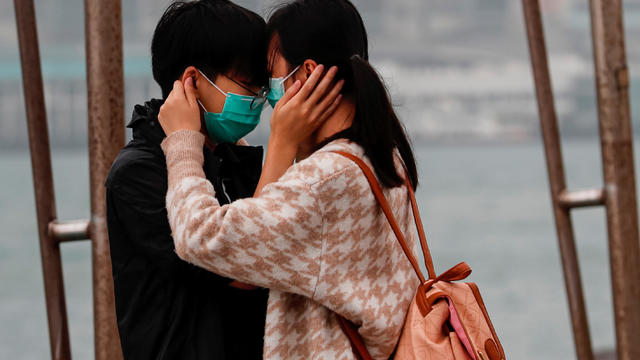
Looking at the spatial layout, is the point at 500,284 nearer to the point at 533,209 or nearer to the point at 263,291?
the point at 533,209

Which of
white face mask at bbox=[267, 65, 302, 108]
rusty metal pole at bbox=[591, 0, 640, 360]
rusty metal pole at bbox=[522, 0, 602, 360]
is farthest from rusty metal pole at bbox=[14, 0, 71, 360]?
rusty metal pole at bbox=[591, 0, 640, 360]

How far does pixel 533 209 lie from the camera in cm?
4966

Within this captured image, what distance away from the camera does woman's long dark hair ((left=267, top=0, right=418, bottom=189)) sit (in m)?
1.56

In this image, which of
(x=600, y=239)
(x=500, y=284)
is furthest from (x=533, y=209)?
(x=500, y=284)

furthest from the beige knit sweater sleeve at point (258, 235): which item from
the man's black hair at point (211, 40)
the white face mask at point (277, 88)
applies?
the man's black hair at point (211, 40)

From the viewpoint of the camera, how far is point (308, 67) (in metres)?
1.62

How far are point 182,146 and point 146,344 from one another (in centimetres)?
40

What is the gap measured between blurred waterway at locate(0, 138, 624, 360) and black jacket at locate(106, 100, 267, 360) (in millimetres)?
22315

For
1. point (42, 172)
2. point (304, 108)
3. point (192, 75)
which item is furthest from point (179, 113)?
point (42, 172)

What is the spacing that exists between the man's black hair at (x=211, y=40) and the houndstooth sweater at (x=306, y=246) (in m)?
0.23

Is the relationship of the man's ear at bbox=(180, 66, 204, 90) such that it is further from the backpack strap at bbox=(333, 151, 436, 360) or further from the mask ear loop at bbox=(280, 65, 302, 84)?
the backpack strap at bbox=(333, 151, 436, 360)

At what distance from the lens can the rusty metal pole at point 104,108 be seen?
2.11 metres

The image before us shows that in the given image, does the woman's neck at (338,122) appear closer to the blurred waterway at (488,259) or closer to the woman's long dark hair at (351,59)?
the woman's long dark hair at (351,59)

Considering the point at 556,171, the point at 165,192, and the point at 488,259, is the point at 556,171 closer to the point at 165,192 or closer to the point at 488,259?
the point at 165,192
